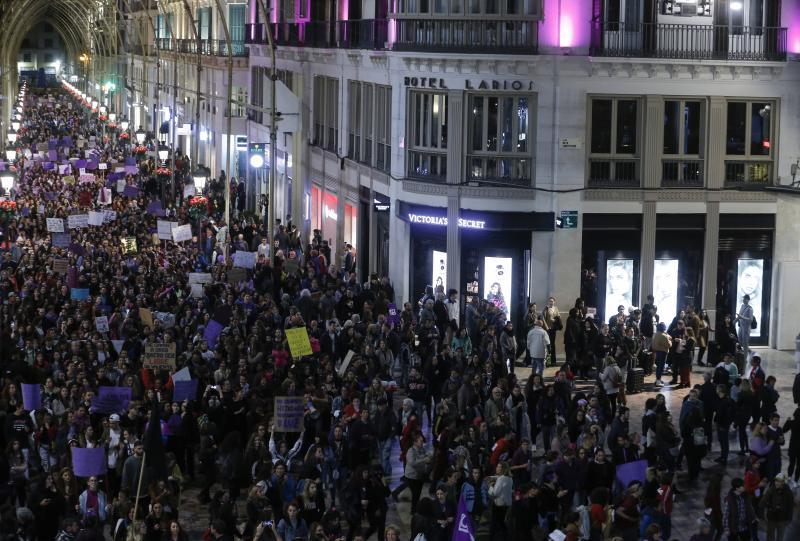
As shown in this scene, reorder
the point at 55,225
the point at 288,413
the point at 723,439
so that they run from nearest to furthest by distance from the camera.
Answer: the point at 288,413 < the point at 723,439 < the point at 55,225

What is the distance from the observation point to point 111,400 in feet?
82.9

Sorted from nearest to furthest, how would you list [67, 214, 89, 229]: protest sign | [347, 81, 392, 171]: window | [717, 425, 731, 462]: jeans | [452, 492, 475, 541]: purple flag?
[452, 492, 475, 541]: purple flag → [717, 425, 731, 462]: jeans → [347, 81, 392, 171]: window → [67, 214, 89, 229]: protest sign

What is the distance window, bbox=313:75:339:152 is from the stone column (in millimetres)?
14764

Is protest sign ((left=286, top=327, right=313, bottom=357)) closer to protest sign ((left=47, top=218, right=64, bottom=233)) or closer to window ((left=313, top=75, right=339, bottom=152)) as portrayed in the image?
protest sign ((left=47, top=218, right=64, bottom=233))

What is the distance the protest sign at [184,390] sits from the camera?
26.1m

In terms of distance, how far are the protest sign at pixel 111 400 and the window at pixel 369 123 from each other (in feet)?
62.2

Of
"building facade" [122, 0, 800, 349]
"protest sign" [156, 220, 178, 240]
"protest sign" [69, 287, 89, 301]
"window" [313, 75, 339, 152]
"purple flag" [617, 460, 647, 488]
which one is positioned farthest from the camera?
"window" [313, 75, 339, 152]

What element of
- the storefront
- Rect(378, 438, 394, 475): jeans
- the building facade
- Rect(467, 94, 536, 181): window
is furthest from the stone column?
Rect(378, 438, 394, 475): jeans

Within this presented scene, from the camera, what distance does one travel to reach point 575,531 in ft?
62.4

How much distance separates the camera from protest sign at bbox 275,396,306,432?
24261mm

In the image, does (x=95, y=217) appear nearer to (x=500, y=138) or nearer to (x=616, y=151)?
(x=500, y=138)

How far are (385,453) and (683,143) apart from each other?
1600 centimetres

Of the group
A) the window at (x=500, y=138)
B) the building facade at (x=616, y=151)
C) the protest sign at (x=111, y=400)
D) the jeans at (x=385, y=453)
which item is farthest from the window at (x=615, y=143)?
the protest sign at (x=111, y=400)

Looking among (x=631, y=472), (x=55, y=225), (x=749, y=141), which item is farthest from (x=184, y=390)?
(x=55, y=225)
